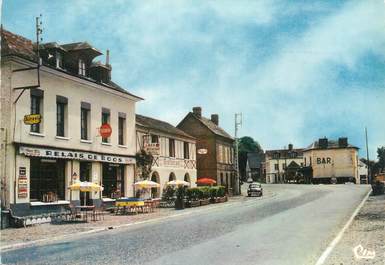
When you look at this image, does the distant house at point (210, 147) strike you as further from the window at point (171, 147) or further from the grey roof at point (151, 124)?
the window at point (171, 147)

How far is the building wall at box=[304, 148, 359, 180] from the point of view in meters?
96.1

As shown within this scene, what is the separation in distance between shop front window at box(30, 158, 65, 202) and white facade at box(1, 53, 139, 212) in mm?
166

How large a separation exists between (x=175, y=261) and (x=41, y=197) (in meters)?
14.8

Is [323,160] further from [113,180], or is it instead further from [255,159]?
[113,180]

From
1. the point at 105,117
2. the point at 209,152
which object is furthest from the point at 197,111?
the point at 105,117

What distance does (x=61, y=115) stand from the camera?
25.1 meters

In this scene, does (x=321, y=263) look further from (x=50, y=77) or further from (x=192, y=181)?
(x=192, y=181)

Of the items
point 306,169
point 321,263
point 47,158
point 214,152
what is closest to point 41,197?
point 47,158

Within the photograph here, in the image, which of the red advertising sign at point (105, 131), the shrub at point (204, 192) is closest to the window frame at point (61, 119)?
the red advertising sign at point (105, 131)

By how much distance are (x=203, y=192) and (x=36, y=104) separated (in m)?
15.8

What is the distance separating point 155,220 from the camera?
2253cm

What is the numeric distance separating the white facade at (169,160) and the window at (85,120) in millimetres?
6377

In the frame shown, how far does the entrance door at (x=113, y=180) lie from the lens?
2900cm

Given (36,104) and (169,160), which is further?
(169,160)
